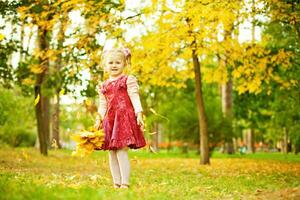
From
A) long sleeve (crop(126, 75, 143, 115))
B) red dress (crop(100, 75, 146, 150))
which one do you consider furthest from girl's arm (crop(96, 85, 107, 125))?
long sleeve (crop(126, 75, 143, 115))

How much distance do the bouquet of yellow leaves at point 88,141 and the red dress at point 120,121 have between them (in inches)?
4.9

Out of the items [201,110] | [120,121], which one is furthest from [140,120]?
[201,110]

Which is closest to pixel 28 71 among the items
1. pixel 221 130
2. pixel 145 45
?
pixel 145 45

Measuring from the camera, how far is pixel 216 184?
9.80 meters

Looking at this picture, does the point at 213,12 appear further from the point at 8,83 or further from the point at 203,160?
the point at 8,83

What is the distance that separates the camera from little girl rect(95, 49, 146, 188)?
7.64m

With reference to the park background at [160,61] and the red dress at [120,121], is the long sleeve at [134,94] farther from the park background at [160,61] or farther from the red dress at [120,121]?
the park background at [160,61]

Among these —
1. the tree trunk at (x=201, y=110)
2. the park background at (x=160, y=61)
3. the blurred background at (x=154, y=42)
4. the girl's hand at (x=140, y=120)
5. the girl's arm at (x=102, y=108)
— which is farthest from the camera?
the tree trunk at (x=201, y=110)

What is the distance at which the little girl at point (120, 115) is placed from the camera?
7641 millimetres

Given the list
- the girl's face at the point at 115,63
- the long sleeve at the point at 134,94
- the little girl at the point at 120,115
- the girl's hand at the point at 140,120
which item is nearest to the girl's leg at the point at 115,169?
the little girl at the point at 120,115

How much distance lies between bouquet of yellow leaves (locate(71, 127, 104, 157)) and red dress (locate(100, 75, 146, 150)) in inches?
4.9

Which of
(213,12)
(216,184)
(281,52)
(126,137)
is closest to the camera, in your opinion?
(126,137)

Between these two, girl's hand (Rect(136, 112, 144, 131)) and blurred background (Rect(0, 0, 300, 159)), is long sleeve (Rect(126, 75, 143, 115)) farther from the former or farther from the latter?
blurred background (Rect(0, 0, 300, 159))

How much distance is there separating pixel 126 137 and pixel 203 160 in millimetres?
9582
